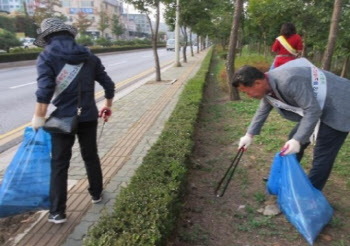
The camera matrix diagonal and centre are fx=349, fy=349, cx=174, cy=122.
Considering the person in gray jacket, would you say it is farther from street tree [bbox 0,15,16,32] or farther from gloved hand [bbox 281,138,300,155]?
street tree [bbox 0,15,16,32]

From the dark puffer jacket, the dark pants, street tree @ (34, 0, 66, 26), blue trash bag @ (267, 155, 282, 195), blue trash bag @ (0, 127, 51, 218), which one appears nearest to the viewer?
the dark puffer jacket

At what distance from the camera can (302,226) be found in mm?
2660

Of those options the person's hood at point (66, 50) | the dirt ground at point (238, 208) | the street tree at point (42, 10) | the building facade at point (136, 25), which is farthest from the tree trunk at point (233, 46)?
→ the building facade at point (136, 25)

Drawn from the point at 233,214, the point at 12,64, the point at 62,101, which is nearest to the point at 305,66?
the point at 233,214

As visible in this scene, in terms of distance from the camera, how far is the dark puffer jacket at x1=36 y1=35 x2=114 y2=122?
2.55 meters

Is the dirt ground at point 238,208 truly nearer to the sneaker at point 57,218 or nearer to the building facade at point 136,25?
the sneaker at point 57,218

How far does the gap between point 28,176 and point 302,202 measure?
2.17 meters

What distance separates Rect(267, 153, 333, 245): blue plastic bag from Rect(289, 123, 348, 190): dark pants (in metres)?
0.17

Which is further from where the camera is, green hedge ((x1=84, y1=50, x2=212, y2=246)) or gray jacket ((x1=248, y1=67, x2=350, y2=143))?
gray jacket ((x1=248, y1=67, x2=350, y2=143))

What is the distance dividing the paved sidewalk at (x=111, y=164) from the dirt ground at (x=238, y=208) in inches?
27.9

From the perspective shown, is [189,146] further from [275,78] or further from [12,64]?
[12,64]

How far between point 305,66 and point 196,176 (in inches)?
74.0

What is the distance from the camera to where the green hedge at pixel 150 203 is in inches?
82.0

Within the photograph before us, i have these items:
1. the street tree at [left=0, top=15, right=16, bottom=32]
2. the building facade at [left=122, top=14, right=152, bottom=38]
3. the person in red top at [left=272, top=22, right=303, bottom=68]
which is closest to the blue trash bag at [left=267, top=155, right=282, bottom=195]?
the person in red top at [left=272, top=22, right=303, bottom=68]
